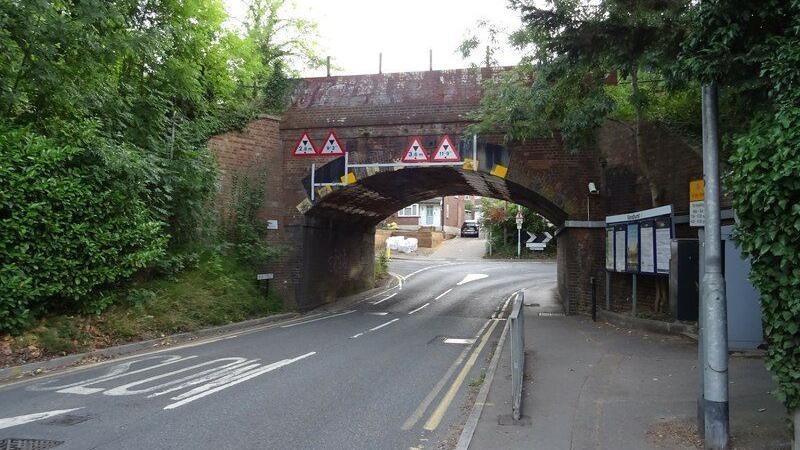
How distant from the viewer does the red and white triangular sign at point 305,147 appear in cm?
1919

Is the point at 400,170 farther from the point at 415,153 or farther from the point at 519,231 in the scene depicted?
the point at 519,231

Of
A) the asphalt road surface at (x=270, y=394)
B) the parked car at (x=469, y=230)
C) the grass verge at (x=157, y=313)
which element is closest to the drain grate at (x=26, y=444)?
the asphalt road surface at (x=270, y=394)

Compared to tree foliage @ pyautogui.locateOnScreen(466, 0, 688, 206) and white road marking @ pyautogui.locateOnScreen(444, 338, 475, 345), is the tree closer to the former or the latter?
tree foliage @ pyautogui.locateOnScreen(466, 0, 688, 206)

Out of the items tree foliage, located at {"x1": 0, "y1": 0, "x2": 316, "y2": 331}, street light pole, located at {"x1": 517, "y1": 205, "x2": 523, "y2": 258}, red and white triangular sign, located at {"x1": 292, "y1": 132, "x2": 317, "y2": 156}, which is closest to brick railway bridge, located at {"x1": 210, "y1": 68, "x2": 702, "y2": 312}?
red and white triangular sign, located at {"x1": 292, "y1": 132, "x2": 317, "y2": 156}

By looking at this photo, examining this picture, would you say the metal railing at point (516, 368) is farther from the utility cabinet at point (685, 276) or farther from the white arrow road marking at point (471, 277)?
the white arrow road marking at point (471, 277)

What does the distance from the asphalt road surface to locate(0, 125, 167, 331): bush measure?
1.98 m

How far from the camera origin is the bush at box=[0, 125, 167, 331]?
9.80 m

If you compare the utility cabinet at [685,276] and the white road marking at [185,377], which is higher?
the utility cabinet at [685,276]

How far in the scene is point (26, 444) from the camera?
17.9 feet

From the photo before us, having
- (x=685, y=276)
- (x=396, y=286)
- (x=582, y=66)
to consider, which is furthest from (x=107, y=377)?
(x=396, y=286)

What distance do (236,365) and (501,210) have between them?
37235mm

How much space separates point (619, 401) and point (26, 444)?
634 centimetres

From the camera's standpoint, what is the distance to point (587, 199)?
17.3 meters

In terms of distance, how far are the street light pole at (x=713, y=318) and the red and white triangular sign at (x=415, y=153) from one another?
12760mm
